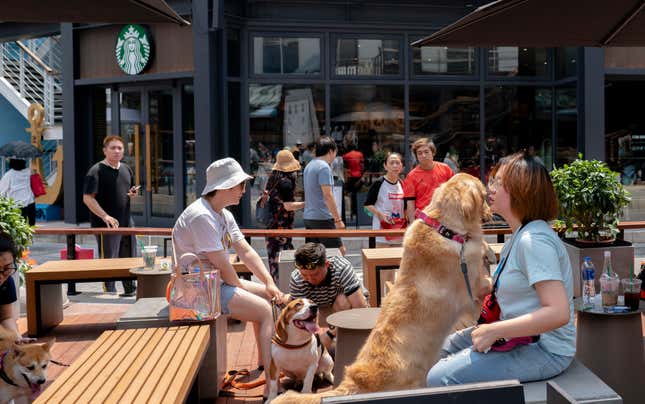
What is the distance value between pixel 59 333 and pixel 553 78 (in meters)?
12.0

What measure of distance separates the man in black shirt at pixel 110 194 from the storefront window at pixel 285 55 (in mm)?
6321

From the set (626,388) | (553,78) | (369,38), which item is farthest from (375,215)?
(553,78)

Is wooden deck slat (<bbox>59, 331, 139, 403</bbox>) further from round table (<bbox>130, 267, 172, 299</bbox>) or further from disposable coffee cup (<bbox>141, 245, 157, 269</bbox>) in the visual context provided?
disposable coffee cup (<bbox>141, 245, 157, 269</bbox>)

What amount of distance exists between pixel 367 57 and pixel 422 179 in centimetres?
750

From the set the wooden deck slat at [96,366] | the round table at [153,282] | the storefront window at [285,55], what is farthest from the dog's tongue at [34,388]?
the storefront window at [285,55]

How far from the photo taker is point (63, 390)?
3471 millimetres

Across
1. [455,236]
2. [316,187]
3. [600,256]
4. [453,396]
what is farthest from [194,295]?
[600,256]

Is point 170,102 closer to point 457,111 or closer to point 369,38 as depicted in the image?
point 369,38

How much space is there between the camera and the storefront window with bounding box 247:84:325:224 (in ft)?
48.8

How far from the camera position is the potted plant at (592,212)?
6.93 metres

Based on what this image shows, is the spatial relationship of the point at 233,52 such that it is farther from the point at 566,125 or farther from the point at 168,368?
the point at 168,368

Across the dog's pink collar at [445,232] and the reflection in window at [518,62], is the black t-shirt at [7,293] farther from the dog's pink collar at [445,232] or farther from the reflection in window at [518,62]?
the reflection in window at [518,62]

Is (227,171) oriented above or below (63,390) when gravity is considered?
above

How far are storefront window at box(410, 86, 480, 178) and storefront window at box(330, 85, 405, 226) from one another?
372mm
